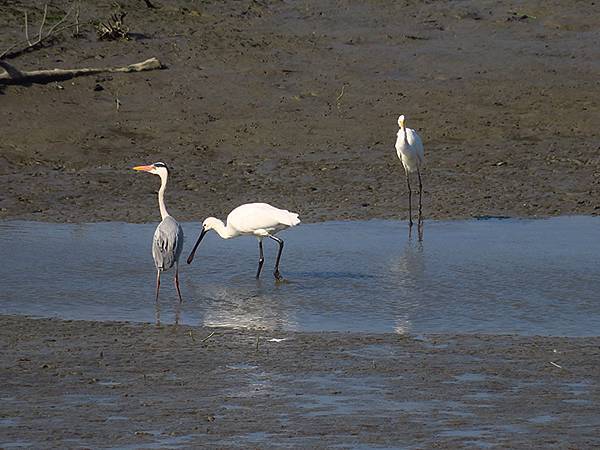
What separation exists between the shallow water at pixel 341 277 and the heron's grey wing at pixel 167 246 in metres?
0.30

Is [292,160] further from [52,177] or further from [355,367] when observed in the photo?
[355,367]

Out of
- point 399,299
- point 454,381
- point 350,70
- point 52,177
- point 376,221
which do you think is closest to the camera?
point 454,381

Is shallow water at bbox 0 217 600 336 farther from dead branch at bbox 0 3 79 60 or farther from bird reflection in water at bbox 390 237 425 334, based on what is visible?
dead branch at bbox 0 3 79 60

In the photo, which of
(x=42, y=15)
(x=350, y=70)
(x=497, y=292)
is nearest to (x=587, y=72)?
(x=350, y=70)

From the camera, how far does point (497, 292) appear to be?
10.8 metres

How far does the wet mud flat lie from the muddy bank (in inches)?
217

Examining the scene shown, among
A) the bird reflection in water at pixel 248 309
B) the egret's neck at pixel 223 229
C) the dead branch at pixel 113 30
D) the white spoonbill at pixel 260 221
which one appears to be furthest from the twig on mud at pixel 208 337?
the dead branch at pixel 113 30

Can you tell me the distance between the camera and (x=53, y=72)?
1811 centimetres

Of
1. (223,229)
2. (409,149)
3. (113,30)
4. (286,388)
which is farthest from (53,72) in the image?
(286,388)

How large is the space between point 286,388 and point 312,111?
34.5ft

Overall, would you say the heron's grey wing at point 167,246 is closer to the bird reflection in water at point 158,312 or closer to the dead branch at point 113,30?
the bird reflection in water at point 158,312

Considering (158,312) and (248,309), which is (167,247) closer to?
(158,312)

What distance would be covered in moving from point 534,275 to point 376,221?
3183 millimetres

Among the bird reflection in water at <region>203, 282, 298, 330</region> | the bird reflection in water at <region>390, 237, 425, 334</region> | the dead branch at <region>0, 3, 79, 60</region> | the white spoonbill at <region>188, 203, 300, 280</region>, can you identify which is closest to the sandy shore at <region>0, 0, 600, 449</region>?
the dead branch at <region>0, 3, 79, 60</region>
